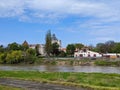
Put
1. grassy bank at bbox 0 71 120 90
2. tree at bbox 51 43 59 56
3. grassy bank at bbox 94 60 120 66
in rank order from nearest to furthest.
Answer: grassy bank at bbox 0 71 120 90 → grassy bank at bbox 94 60 120 66 → tree at bbox 51 43 59 56

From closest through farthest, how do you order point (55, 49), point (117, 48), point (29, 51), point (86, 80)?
1. point (86, 80)
2. point (29, 51)
3. point (117, 48)
4. point (55, 49)

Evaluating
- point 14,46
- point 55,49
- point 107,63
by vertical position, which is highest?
point 14,46

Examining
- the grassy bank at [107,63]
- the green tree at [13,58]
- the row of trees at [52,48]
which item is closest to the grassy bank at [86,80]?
the grassy bank at [107,63]

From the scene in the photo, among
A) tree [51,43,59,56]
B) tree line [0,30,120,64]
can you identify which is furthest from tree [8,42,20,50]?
tree [51,43,59,56]

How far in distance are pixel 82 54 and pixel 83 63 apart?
217 feet

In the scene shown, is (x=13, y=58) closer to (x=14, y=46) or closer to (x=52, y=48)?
(x=14, y=46)

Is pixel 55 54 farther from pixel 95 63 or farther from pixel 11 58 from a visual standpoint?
pixel 95 63

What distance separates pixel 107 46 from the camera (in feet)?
641

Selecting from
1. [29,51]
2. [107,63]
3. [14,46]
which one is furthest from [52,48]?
[107,63]

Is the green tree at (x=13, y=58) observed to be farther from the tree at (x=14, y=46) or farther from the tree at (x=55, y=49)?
the tree at (x=55, y=49)

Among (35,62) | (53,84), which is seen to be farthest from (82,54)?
(53,84)

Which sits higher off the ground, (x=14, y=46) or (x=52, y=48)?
(x=14, y=46)

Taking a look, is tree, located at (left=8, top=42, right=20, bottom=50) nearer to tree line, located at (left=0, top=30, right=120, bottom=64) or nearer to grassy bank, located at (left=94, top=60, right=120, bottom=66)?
tree line, located at (left=0, top=30, right=120, bottom=64)

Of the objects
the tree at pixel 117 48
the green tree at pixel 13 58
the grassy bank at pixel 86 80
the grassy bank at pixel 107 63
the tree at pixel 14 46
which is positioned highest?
the tree at pixel 14 46
